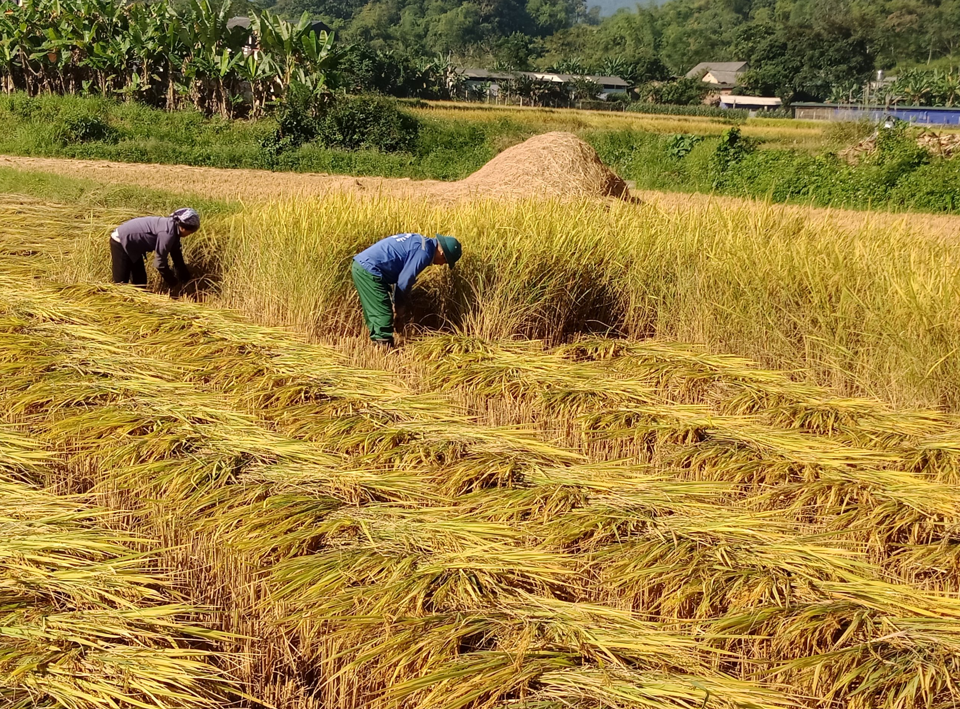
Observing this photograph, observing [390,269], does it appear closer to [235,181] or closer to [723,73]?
[235,181]

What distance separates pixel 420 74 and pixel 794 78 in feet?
79.5

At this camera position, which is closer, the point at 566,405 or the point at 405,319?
the point at 566,405

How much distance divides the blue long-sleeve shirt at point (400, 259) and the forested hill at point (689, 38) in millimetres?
28332

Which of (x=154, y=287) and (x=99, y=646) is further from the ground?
(x=154, y=287)

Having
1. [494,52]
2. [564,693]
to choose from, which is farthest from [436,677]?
[494,52]

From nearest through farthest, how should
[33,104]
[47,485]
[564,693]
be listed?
[564,693]
[47,485]
[33,104]

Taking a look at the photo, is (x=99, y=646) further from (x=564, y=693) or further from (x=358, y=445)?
(x=358, y=445)

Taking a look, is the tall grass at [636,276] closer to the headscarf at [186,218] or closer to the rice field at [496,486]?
the rice field at [496,486]

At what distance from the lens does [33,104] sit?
641 inches

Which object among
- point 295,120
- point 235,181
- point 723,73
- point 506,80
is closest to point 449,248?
point 235,181

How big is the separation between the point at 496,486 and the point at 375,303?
208 cm

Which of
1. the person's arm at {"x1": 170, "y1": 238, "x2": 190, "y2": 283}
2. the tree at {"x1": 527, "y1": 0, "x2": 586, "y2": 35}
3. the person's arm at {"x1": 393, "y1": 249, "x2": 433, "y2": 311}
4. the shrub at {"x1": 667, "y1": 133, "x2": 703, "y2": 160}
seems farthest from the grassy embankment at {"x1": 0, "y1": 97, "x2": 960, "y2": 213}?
the tree at {"x1": 527, "y1": 0, "x2": 586, "y2": 35}

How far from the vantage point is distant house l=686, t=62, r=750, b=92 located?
53.2 metres

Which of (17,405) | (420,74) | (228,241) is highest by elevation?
(420,74)
